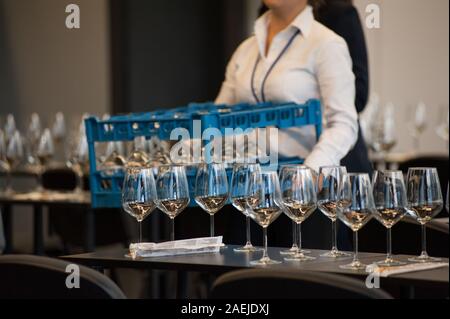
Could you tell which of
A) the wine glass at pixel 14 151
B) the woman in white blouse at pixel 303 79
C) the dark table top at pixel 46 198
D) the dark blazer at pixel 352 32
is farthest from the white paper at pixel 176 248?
the wine glass at pixel 14 151

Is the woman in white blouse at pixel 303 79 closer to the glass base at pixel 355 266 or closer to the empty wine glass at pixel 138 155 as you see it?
the empty wine glass at pixel 138 155

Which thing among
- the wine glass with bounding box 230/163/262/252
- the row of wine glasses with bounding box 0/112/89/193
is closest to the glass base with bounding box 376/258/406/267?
the wine glass with bounding box 230/163/262/252

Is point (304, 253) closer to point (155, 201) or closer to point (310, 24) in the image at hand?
point (155, 201)

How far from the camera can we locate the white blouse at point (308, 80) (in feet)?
10.6

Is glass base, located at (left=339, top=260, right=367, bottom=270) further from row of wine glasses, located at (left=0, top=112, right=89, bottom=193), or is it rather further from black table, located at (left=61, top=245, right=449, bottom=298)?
row of wine glasses, located at (left=0, top=112, right=89, bottom=193)

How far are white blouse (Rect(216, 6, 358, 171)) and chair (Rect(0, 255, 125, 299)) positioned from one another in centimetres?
132

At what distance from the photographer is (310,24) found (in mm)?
3359

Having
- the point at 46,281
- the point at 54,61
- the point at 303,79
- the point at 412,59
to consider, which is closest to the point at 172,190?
the point at 46,281

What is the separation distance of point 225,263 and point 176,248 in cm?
21

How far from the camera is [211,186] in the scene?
2480 millimetres

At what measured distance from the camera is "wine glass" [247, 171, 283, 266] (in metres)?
2.34

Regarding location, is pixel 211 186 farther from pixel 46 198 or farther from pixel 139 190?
pixel 46 198

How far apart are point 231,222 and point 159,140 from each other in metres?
0.39
